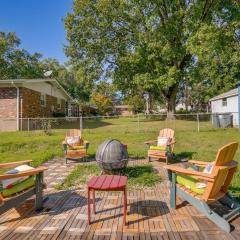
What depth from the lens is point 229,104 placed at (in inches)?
901

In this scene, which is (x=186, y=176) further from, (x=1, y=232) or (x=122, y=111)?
(x=122, y=111)

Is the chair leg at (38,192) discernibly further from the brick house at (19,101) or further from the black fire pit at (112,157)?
the brick house at (19,101)

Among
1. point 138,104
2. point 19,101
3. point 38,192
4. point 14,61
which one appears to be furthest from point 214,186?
point 138,104

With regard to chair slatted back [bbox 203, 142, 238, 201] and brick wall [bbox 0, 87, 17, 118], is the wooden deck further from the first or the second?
brick wall [bbox 0, 87, 17, 118]

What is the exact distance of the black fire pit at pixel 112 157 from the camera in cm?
664

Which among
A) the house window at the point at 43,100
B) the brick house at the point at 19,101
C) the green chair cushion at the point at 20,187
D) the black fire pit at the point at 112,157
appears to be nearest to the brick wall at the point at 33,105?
the brick house at the point at 19,101

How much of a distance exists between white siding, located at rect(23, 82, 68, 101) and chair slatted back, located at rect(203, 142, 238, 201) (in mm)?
17323

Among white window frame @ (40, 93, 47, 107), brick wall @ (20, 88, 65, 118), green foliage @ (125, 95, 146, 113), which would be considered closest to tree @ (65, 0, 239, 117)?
brick wall @ (20, 88, 65, 118)

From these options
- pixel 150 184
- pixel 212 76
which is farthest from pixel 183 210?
pixel 212 76

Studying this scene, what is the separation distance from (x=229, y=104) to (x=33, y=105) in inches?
618

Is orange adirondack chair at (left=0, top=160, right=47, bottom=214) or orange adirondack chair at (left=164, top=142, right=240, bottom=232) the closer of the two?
orange adirondack chair at (left=164, top=142, right=240, bottom=232)

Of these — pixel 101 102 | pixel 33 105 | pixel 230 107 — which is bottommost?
pixel 230 107

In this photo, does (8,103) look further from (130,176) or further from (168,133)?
(130,176)

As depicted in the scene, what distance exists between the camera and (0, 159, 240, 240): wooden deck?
374cm
